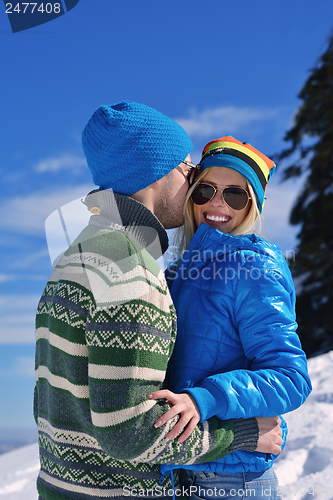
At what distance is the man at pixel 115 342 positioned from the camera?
1319 mm

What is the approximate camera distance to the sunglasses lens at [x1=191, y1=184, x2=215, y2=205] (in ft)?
7.29

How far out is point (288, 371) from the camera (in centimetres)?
157

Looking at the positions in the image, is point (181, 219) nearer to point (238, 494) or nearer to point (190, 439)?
point (190, 439)

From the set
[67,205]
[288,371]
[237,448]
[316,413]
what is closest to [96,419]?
[237,448]

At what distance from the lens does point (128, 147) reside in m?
1.76

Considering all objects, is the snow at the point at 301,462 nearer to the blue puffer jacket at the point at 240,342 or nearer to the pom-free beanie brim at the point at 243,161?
the blue puffer jacket at the point at 240,342

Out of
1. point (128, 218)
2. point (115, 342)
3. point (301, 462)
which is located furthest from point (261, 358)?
point (301, 462)

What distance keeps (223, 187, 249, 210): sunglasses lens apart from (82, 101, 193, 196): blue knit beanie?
41 centimetres

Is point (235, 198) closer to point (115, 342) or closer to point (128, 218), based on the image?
point (128, 218)

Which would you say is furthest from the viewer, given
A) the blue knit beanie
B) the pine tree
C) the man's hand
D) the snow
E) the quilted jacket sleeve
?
the pine tree

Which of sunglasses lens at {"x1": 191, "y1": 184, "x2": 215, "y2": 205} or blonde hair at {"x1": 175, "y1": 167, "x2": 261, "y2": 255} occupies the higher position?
sunglasses lens at {"x1": 191, "y1": 184, "x2": 215, "y2": 205}

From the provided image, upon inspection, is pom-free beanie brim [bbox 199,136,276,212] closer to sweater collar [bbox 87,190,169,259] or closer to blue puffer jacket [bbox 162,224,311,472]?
blue puffer jacket [bbox 162,224,311,472]

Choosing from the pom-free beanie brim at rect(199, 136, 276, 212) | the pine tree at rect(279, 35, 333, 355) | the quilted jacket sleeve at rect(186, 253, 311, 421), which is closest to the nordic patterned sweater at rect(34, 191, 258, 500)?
the quilted jacket sleeve at rect(186, 253, 311, 421)

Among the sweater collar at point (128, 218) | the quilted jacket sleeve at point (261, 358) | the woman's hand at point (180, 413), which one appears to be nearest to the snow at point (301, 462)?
the quilted jacket sleeve at point (261, 358)
